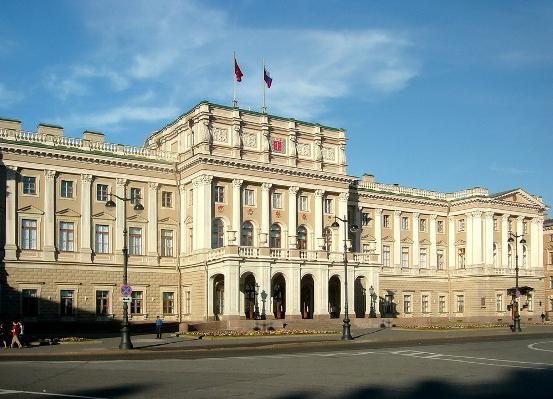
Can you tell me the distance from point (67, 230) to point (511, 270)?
196 feet

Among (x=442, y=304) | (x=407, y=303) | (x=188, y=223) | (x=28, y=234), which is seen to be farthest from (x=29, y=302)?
(x=442, y=304)

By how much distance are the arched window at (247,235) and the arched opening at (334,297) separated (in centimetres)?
966

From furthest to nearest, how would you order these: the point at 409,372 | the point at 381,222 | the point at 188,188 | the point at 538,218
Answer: the point at 538,218, the point at 381,222, the point at 188,188, the point at 409,372

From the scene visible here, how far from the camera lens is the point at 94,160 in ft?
233

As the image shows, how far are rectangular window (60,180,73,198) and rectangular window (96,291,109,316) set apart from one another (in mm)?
9698

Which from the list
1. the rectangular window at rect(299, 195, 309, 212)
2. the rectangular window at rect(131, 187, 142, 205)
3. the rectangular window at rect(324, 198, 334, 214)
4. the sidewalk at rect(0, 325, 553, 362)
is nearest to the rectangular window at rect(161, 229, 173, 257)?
the rectangular window at rect(131, 187, 142, 205)

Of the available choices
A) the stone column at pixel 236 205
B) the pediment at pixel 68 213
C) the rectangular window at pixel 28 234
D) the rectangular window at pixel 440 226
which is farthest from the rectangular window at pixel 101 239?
the rectangular window at pixel 440 226

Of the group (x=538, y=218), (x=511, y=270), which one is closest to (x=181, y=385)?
(x=511, y=270)

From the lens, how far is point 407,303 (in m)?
95.6

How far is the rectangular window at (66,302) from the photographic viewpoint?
222 feet

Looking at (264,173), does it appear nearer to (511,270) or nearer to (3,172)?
(3,172)

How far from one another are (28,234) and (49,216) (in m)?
2.48

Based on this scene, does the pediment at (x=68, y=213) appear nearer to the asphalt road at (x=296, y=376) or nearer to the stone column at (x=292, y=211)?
the stone column at (x=292, y=211)

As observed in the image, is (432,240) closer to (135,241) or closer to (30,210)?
(135,241)
